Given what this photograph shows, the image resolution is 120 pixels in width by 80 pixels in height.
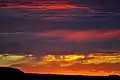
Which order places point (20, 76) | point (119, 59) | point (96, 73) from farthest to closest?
point (119, 59) → point (96, 73) → point (20, 76)

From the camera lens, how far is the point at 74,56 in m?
12.0

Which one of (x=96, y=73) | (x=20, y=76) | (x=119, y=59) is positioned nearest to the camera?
(x=20, y=76)

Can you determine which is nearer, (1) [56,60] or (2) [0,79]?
(2) [0,79]

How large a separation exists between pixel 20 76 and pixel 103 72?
7.65 feet

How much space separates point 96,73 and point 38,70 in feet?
4.80

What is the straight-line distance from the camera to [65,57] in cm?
1200

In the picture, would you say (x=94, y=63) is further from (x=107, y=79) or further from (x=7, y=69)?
(x=7, y=69)

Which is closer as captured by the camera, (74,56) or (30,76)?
(30,76)

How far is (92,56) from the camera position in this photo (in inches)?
474

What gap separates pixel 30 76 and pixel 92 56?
8.57ft

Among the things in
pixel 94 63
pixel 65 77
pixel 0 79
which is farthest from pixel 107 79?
pixel 0 79

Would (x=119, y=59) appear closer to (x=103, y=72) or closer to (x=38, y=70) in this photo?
(x=103, y=72)

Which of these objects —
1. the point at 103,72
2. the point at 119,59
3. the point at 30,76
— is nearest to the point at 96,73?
the point at 103,72

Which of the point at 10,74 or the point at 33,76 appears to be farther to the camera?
the point at 10,74
